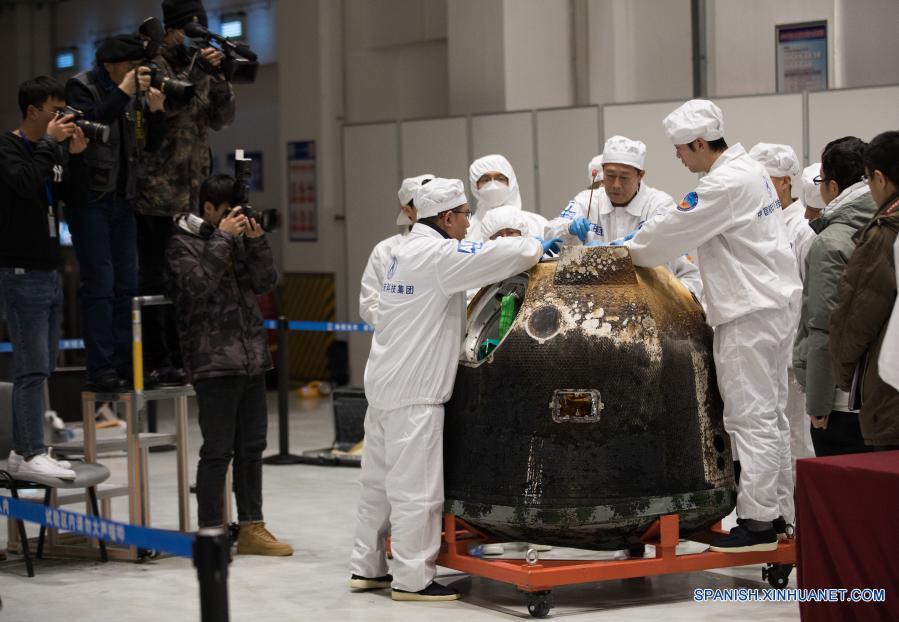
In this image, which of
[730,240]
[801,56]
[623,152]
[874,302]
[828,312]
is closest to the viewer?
[874,302]

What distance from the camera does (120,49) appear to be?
269 inches

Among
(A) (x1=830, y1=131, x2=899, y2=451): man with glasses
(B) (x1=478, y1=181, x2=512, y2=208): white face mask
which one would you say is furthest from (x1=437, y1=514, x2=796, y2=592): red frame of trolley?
(B) (x1=478, y1=181, x2=512, y2=208): white face mask

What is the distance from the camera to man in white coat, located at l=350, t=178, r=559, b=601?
553 centimetres

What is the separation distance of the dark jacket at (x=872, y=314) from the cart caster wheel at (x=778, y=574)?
121 centimetres

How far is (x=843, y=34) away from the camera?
40.2ft

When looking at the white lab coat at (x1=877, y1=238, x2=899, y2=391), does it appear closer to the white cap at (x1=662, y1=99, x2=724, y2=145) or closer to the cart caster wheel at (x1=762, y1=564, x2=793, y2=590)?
the white cap at (x1=662, y1=99, x2=724, y2=145)

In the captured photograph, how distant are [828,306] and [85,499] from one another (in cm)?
415

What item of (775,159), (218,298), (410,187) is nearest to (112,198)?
(218,298)

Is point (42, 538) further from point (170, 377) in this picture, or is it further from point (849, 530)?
point (849, 530)

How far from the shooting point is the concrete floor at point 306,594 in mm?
5488

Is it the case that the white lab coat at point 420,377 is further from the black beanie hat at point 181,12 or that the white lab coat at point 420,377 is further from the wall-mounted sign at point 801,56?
the wall-mounted sign at point 801,56

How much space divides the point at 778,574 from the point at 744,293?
1264mm

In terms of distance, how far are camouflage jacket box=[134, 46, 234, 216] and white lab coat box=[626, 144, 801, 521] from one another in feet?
9.23

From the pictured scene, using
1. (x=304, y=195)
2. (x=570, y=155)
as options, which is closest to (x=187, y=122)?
(x=570, y=155)
